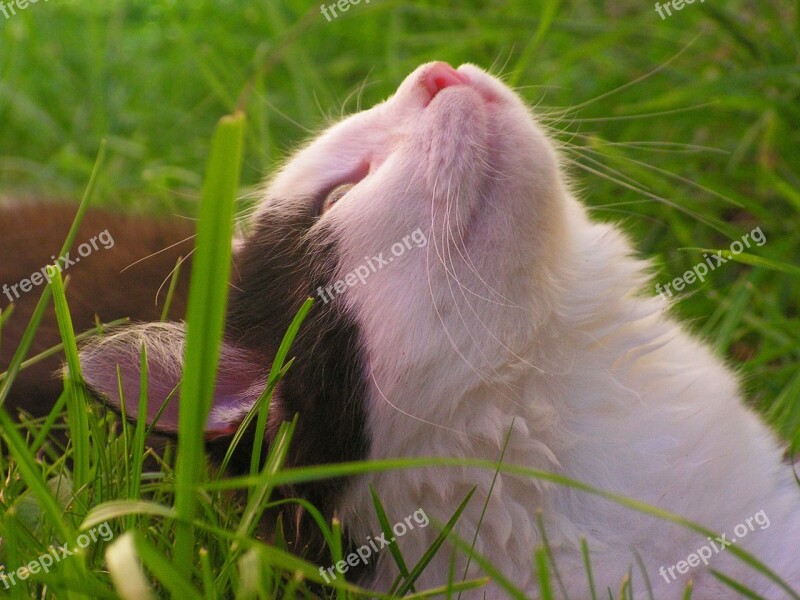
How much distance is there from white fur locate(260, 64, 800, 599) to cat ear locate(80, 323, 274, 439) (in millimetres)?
237

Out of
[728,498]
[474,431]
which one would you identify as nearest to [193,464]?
[474,431]

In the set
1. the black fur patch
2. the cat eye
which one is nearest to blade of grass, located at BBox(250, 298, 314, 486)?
the black fur patch

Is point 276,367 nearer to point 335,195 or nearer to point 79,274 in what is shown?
point 335,195

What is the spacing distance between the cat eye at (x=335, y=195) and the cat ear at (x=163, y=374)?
1.08 feet

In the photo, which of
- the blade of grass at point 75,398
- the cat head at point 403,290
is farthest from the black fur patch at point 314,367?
the blade of grass at point 75,398

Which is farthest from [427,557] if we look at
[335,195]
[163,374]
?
[335,195]

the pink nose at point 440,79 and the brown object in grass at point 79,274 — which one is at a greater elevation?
the pink nose at point 440,79

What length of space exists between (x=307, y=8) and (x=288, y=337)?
109 inches

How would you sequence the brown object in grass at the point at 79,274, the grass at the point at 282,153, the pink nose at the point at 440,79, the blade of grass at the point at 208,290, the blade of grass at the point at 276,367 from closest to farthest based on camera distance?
the blade of grass at the point at 208,290 → the grass at the point at 282,153 → the blade of grass at the point at 276,367 → the pink nose at the point at 440,79 → the brown object in grass at the point at 79,274

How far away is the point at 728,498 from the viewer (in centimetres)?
150

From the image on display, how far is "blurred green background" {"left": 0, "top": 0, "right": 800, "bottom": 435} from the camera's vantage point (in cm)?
227

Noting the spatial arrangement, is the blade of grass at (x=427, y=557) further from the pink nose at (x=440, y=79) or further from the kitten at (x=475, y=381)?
the pink nose at (x=440, y=79)

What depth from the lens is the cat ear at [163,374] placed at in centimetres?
142

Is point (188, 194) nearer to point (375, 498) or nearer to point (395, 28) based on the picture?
point (395, 28)
